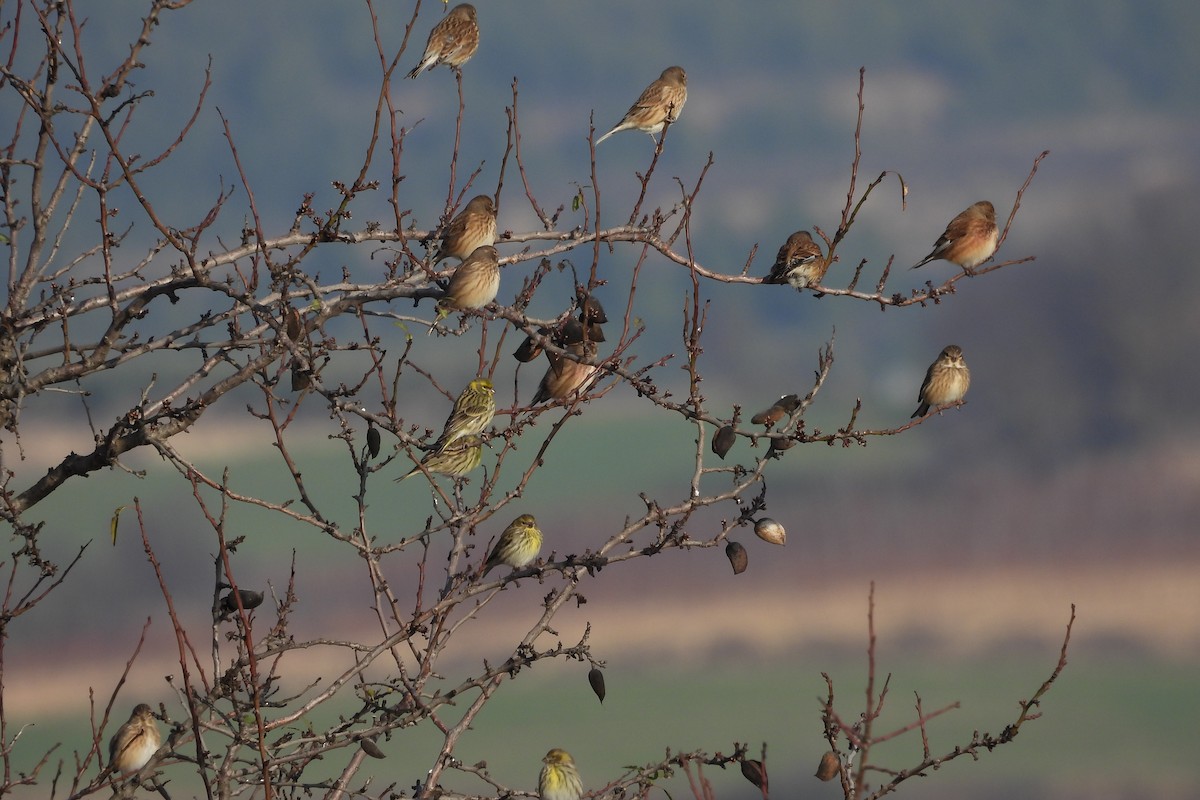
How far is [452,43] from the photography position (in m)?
12.0

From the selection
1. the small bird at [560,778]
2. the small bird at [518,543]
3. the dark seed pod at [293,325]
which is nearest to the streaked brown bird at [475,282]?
the dark seed pod at [293,325]

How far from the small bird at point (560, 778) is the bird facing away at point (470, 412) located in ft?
9.05

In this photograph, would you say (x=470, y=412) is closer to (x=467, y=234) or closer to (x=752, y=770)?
(x=467, y=234)

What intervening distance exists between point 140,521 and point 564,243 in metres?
3.68

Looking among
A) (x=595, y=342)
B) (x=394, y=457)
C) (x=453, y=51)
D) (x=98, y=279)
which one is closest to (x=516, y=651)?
(x=394, y=457)

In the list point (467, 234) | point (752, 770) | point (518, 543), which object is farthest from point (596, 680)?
point (467, 234)

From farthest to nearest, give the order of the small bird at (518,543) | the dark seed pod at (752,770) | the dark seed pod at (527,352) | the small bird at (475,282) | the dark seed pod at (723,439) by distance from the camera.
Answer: the small bird at (518,543)
the small bird at (475,282)
the dark seed pod at (527,352)
the dark seed pod at (723,439)
the dark seed pod at (752,770)

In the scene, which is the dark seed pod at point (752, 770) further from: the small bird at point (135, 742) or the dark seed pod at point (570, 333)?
the small bird at point (135, 742)

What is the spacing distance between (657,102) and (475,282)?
4868mm

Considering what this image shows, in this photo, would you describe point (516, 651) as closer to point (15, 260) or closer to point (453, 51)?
point (15, 260)

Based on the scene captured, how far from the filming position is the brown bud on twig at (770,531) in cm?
821

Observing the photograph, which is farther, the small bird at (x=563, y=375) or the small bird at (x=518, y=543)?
the small bird at (x=518, y=543)

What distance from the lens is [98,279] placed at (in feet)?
29.7

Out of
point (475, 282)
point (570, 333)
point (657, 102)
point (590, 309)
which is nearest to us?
point (590, 309)
